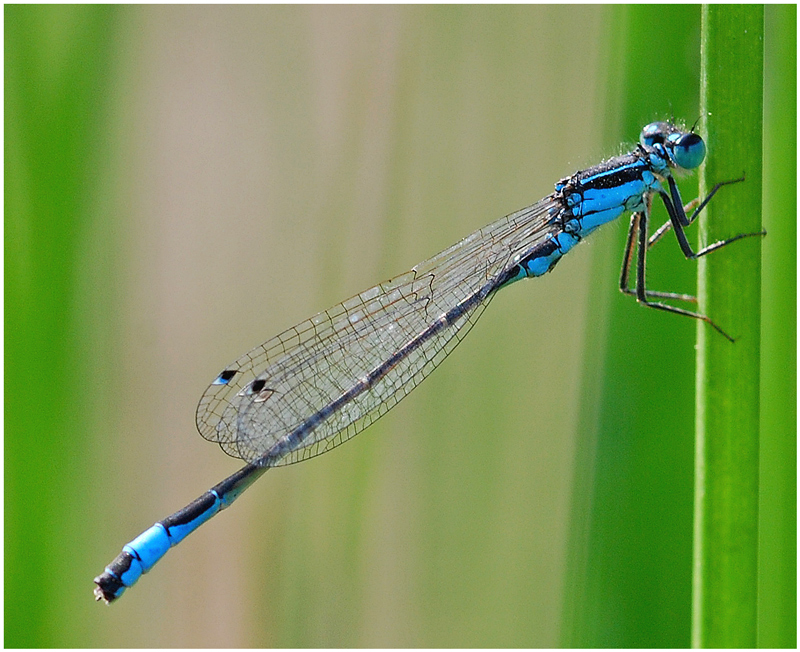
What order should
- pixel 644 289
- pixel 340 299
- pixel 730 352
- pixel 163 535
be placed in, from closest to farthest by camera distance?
pixel 730 352, pixel 644 289, pixel 163 535, pixel 340 299

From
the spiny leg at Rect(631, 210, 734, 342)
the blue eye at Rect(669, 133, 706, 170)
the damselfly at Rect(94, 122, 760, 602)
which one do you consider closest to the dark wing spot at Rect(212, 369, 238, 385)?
the damselfly at Rect(94, 122, 760, 602)

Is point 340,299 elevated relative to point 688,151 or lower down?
lower down

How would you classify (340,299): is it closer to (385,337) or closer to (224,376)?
(385,337)

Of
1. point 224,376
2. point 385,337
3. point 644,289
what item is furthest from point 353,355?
point 644,289

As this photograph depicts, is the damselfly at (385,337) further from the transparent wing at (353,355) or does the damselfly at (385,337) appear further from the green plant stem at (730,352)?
the green plant stem at (730,352)

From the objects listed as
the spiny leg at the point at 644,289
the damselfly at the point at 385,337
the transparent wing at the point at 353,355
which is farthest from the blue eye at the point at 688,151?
the transparent wing at the point at 353,355

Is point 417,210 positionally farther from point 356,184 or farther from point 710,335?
point 710,335

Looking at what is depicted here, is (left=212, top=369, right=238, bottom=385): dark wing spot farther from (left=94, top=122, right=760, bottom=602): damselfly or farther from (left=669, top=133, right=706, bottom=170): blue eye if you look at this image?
(left=669, top=133, right=706, bottom=170): blue eye
